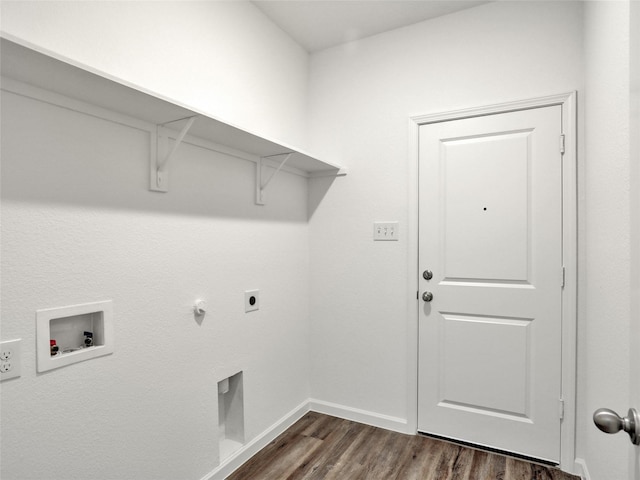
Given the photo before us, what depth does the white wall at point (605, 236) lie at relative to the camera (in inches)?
45.0

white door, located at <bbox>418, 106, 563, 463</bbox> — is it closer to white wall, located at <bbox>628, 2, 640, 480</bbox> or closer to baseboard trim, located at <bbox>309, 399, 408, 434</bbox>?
baseboard trim, located at <bbox>309, 399, 408, 434</bbox>

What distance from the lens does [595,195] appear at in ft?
5.37

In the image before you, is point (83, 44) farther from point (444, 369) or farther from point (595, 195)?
point (444, 369)

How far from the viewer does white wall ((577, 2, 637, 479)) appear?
3.75 feet

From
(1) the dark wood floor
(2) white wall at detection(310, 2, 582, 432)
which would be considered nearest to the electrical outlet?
(1) the dark wood floor

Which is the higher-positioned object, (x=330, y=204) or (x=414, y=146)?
(x=414, y=146)

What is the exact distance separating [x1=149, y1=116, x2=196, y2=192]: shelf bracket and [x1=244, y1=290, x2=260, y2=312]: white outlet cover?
29.9 inches

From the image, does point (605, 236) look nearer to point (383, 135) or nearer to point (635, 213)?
point (635, 213)

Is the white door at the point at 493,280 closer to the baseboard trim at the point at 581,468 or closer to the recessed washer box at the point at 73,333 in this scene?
the baseboard trim at the point at 581,468

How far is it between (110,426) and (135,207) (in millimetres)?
845

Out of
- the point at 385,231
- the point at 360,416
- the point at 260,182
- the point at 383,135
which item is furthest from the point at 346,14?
the point at 360,416

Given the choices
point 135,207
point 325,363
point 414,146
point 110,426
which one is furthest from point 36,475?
point 414,146

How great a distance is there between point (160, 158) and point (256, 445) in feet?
5.40

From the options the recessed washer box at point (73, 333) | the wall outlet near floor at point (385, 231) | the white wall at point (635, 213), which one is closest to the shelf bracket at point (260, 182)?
the wall outlet near floor at point (385, 231)
